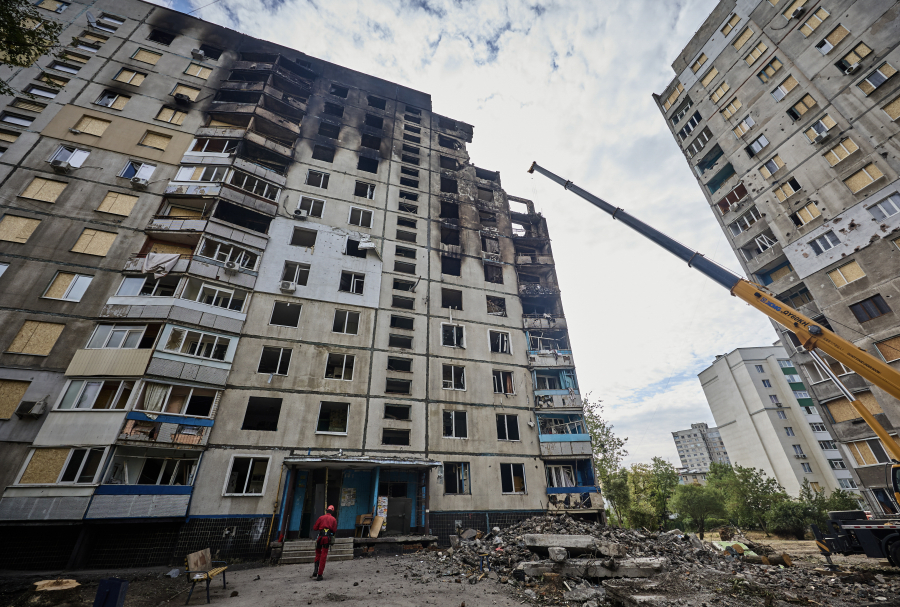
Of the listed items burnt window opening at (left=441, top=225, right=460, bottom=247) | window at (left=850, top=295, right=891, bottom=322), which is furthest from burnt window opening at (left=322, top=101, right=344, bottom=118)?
window at (left=850, top=295, right=891, bottom=322)

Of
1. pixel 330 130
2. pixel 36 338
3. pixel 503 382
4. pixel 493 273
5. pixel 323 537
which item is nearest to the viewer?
pixel 323 537

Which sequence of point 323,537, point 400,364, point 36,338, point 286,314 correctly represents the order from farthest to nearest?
point 400,364
point 286,314
point 36,338
point 323,537

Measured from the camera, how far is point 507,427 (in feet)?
82.0

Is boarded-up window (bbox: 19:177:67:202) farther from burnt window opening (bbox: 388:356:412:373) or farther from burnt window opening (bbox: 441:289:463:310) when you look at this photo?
burnt window opening (bbox: 441:289:463:310)

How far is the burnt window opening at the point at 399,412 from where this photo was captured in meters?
22.8

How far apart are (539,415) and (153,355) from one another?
24.2 metres

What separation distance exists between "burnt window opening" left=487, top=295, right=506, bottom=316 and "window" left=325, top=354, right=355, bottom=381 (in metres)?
12.6

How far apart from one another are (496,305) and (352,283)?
40.9 feet

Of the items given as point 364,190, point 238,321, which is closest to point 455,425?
point 238,321

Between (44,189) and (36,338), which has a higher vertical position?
(44,189)

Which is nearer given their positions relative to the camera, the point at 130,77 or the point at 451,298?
the point at 130,77

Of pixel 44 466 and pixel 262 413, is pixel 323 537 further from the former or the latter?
pixel 44 466

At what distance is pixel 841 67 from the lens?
25.2 metres

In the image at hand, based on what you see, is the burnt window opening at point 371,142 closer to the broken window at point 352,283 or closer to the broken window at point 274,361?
the broken window at point 352,283
